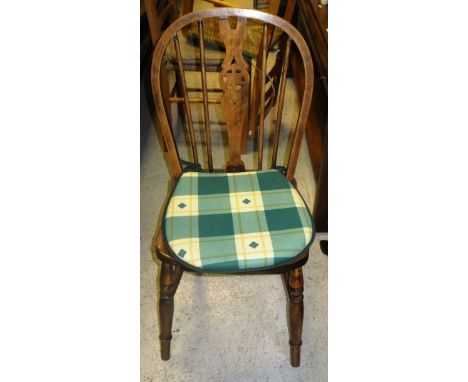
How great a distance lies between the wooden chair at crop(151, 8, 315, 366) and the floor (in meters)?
0.09

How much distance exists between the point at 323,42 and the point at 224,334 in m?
1.04

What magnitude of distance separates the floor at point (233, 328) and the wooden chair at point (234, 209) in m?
0.09

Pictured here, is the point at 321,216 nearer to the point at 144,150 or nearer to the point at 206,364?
the point at 206,364

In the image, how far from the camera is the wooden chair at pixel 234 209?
0.97 metres

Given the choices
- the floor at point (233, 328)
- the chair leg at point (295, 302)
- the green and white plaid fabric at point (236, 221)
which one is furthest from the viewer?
the floor at point (233, 328)

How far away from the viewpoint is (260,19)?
106 centimetres

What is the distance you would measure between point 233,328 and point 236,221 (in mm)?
510

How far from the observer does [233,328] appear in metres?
1.38

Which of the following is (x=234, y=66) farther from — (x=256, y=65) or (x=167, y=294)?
(x=256, y=65)

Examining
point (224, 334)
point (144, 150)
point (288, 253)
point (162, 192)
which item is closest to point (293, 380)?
point (224, 334)

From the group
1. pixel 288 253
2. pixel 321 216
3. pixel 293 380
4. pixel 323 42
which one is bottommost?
pixel 293 380

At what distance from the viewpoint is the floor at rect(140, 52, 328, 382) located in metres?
1.26

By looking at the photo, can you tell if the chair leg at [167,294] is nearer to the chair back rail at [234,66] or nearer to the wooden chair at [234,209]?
the wooden chair at [234,209]

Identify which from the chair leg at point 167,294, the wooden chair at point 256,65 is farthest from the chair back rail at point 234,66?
the wooden chair at point 256,65
